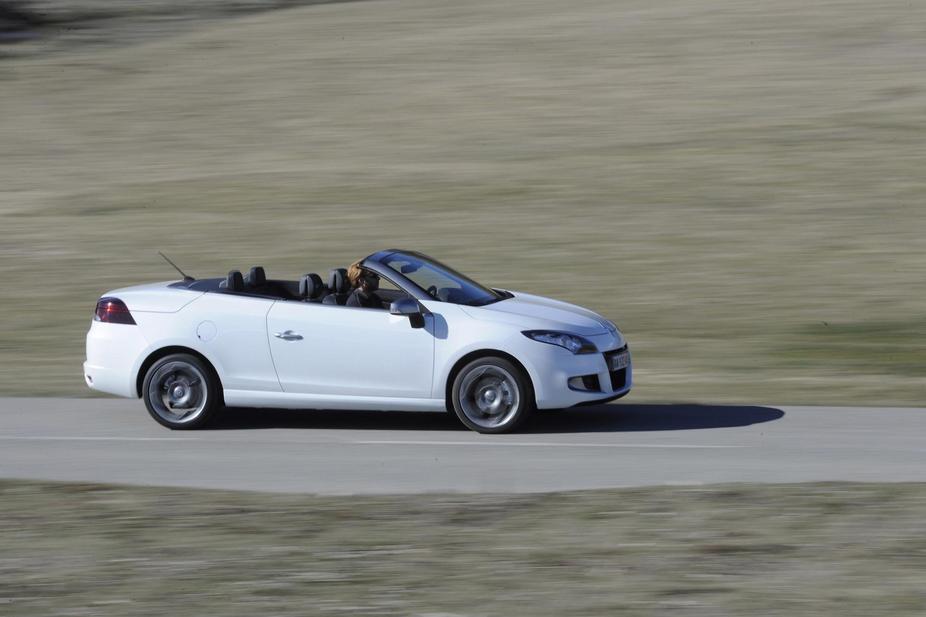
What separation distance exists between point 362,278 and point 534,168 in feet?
39.7

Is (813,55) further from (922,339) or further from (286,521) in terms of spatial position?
(286,521)

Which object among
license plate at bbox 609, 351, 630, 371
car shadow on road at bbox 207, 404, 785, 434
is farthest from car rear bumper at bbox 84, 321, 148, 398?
license plate at bbox 609, 351, 630, 371

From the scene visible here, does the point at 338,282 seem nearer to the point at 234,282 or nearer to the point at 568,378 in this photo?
the point at 234,282

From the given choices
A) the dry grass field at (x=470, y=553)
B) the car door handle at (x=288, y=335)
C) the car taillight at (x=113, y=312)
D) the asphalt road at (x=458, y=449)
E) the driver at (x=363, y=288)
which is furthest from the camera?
the car taillight at (x=113, y=312)

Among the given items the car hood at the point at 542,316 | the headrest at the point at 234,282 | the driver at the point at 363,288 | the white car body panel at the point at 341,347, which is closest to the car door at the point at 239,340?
the white car body panel at the point at 341,347

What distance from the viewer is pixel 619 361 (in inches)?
419

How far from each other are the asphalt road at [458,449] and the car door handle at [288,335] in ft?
2.43

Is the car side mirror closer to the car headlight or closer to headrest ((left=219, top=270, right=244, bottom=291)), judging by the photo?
the car headlight

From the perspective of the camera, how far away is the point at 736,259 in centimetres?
1781

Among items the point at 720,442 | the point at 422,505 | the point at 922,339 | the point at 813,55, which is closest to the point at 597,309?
the point at 922,339

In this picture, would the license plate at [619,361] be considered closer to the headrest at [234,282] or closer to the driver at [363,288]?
the driver at [363,288]

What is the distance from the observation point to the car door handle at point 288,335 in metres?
10.4

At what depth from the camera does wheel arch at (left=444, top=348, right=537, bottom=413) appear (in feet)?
33.4

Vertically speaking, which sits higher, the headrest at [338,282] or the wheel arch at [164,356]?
the headrest at [338,282]
